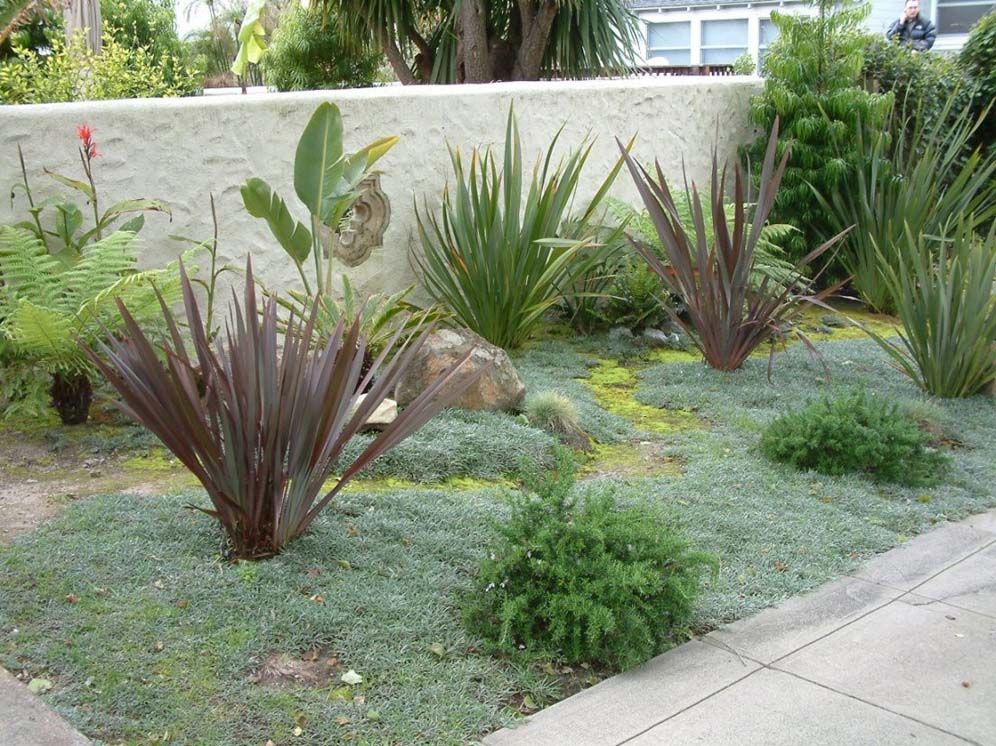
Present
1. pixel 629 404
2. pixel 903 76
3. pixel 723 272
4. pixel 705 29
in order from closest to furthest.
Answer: pixel 629 404 → pixel 723 272 → pixel 903 76 → pixel 705 29

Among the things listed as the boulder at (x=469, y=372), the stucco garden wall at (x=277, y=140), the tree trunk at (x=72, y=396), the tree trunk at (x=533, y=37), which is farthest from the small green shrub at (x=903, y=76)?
the tree trunk at (x=72, y=396)

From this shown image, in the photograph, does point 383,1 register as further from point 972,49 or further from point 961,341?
point 961,341

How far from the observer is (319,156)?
5934 millimetres

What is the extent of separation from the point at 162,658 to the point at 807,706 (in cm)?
192

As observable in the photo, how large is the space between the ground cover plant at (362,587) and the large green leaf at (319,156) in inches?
57.0

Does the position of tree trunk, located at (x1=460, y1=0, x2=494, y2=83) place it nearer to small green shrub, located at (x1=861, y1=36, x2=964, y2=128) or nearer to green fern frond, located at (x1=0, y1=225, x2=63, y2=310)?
small green shrub, located at (x1=861, y1=36, x2=964, y2=128)

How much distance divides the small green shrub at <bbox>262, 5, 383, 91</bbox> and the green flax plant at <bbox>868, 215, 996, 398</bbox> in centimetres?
1466

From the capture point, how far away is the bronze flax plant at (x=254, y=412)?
3.77 m

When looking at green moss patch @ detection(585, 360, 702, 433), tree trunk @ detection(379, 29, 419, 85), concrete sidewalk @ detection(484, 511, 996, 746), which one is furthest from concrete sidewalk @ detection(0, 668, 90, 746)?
tree trunk @ detection(379, 29, 419, 85)

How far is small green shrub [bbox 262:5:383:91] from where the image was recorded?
19.9 m

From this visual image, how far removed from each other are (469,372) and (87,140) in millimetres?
2308

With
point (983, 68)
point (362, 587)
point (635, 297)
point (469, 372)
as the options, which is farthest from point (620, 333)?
point (983, 68)

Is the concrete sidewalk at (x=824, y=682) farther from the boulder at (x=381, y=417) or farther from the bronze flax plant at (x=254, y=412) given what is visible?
the boulder at (x=381, y=417)

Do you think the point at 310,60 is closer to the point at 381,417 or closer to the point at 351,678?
the point at 381,417
